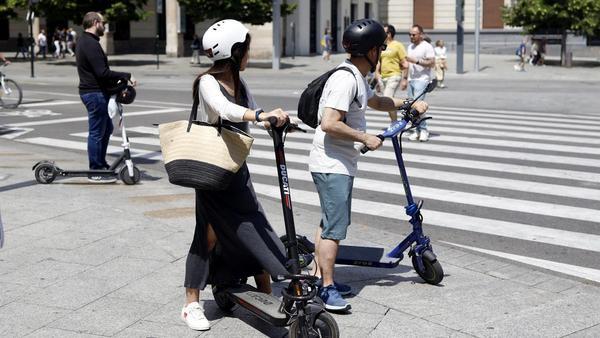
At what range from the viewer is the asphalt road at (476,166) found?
7.73 meters

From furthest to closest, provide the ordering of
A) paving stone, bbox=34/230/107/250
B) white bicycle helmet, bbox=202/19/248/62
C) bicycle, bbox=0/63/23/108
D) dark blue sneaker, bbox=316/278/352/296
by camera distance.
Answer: bicycle, bbox=0/63/23/108
paving stone, bbox=34/230/107/250
dark blue sneaker, bbox=316/278/352/296
white bicycle helmet, bbox=202/19/248/62

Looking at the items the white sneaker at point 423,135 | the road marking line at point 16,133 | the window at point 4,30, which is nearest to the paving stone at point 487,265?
the white sneaker at point 423,135

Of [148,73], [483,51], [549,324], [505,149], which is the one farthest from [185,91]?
[483,51]

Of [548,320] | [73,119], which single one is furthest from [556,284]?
[73,119]

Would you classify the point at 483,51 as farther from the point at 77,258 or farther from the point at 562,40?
the point at 77,258

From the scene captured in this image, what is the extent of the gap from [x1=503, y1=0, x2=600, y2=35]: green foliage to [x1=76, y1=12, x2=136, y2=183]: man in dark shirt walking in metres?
30.5

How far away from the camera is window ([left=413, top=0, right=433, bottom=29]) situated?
219 feet

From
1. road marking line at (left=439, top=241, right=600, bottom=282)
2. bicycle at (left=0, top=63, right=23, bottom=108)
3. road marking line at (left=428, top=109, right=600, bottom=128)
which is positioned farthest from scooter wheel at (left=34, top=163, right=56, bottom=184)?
bicycle at (left=0, top=63, right=23, bottom=108)

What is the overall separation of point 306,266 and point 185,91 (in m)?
19.6

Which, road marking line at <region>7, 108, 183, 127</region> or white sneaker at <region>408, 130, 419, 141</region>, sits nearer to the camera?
white sneaker at <region>408, 130, 419, 141</region>

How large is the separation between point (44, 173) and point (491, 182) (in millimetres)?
5003

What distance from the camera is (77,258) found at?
615 cm

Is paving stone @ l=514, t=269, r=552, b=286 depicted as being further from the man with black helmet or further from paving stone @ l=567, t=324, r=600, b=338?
the man with black helmet

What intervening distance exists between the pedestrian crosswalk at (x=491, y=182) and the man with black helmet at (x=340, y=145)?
2.23m
